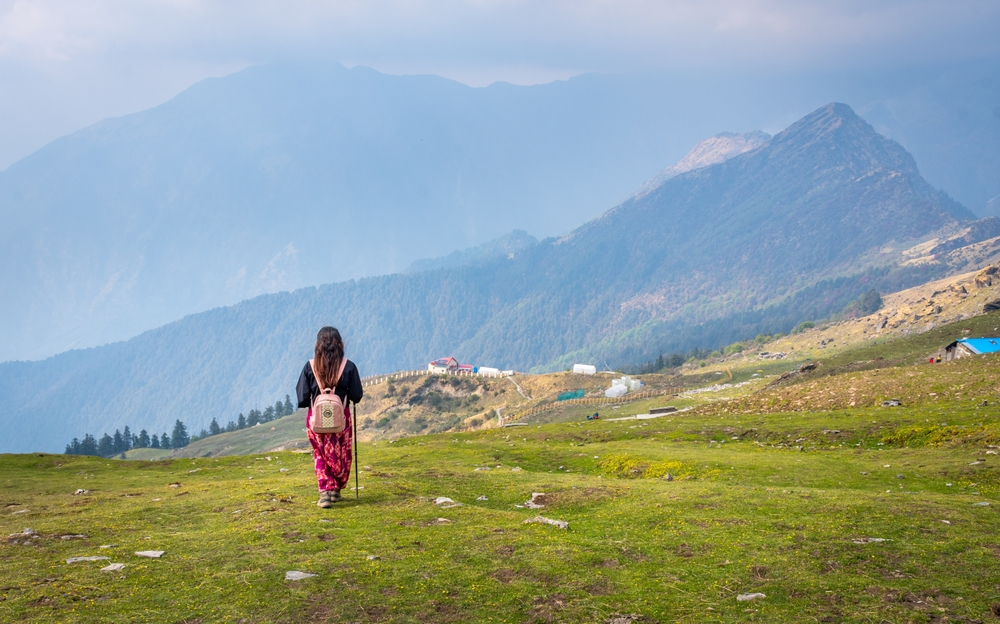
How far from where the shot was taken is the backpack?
17.5 m

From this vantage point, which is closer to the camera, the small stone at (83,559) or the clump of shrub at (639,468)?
the small stone at (83,559)

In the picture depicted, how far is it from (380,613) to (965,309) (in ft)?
459

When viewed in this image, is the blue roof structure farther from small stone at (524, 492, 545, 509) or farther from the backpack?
the backpack

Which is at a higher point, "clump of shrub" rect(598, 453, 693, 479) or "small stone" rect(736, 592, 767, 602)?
"small stone" rect(736, 592, 767, 602)

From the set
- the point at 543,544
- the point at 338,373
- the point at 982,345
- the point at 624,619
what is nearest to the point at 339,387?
the point at 338,373

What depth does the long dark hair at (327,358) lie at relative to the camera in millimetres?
17766

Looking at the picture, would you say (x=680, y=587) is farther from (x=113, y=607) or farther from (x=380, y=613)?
(x=113, y=607)

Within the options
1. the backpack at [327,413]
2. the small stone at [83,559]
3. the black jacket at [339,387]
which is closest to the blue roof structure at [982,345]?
the black jacket at [339,387]

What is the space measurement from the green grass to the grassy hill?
0.18ft

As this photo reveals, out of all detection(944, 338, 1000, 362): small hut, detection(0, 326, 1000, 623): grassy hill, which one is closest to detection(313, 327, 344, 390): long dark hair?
detection(0, 326, 1000, 623): grassy hill

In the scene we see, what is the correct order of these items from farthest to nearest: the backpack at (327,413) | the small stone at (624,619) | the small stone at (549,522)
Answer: the backpack at (327,413) → the small stone at (549,522) → the small stone at (624,619)

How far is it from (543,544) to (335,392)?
22.4ft

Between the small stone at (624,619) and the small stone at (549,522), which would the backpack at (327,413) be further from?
the small stone at (624,619)

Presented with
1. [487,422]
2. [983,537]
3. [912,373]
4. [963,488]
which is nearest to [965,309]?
[487,422]
